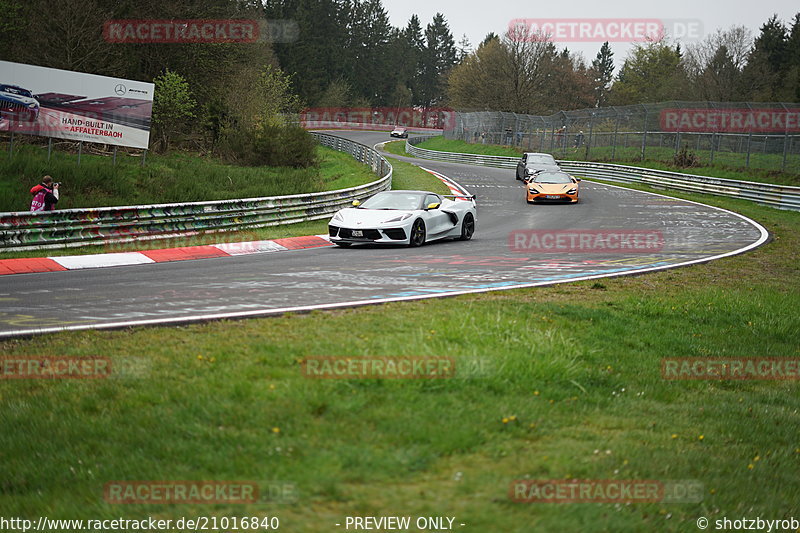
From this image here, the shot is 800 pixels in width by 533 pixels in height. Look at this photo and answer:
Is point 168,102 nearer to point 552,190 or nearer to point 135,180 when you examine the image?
point 135,180

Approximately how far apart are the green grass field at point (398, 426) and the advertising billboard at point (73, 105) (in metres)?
17.2

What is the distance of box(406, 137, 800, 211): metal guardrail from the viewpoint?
1187 inches

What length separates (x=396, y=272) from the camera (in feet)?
43.3

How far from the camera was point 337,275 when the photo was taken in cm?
1271

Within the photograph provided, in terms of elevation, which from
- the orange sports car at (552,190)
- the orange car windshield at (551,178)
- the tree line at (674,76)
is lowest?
the orange sports car at (552,190)

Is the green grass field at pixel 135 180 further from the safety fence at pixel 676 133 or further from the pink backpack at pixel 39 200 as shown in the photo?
the safety fence at pixel 676 133

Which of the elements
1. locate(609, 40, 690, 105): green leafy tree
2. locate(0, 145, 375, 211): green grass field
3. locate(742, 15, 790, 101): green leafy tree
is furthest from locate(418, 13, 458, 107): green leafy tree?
A: locate(0, 145, 375, 211): green grass field

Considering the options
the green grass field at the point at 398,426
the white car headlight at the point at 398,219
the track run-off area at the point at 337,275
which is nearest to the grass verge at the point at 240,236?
the track run-off area at the point at 337,275

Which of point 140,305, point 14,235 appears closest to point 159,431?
point 140,305

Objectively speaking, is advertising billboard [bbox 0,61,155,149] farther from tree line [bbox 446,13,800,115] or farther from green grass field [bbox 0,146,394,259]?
tree line [bbox 446,13,800,115]

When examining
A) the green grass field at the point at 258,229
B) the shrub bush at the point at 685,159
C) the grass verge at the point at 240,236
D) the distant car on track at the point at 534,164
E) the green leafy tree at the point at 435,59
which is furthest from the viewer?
the green leafy tree at the point at 435,59

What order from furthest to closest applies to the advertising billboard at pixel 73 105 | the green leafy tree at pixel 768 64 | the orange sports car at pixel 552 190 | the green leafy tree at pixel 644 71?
the green leafy tree at pixel 644 71 < the green leafy tree at pixel 768 64 < the orange sports car at pixel 552 190 < the advertising billboard at pixel 73 105

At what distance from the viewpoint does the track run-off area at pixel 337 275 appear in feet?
30.1

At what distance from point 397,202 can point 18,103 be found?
11.8 meters
